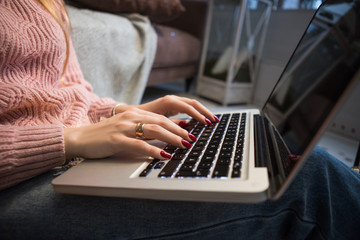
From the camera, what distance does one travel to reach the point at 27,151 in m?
0.33

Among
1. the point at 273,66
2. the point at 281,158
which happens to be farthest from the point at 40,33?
the point at 273,66

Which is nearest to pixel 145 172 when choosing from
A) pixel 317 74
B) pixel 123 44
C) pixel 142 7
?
pixel 317 74

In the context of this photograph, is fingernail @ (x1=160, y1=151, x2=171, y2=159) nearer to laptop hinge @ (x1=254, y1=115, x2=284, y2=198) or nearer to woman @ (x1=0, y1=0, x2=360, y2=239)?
woman @ (x1=0, y1=0, x2=360, y2=239)

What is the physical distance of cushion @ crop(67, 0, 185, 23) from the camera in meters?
1.08

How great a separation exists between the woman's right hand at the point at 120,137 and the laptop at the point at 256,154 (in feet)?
0.05

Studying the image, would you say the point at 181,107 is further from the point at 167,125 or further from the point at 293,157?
the point at 293,157

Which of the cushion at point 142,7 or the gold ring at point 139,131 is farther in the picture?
the cushion at point 142,7

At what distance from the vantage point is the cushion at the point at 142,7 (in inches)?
42.3

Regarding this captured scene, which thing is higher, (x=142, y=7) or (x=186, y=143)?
(x=142, y=7)

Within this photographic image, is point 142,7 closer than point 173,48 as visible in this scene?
Yes

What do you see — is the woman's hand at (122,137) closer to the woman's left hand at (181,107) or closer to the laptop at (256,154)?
the laptop at (256,154)

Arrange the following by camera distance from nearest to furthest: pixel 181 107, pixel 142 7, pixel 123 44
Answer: pixel 181 107
pixel 123 44
pixel 142 7

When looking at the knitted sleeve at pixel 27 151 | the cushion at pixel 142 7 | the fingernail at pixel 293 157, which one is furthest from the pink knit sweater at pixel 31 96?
the cushion at pixel 142 7

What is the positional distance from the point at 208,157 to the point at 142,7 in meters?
1.11
